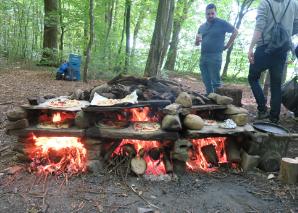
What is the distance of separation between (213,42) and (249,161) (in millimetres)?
2948

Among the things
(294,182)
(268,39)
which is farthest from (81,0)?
(294,182)

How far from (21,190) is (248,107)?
5462 millimetres

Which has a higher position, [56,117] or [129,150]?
[56,117]

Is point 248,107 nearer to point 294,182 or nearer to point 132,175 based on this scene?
point 294,182

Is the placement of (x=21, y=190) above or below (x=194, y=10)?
below

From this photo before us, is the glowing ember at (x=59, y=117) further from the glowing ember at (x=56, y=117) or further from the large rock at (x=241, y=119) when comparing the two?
the large rock at (x=241, y=119)

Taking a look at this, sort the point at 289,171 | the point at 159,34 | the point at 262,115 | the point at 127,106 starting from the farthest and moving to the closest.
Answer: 1. the point at 159,34
2. the point at 262,115
3. the point at 127,106
4. the point at 289,171

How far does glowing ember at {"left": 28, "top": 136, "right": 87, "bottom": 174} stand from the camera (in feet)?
10.9

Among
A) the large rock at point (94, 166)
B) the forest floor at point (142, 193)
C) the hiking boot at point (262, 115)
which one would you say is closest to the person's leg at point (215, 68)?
the hiking boot at point (262, 115)

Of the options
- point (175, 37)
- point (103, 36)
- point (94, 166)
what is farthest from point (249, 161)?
point (175, 37)

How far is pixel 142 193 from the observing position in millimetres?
2918

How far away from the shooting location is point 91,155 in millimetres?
3359

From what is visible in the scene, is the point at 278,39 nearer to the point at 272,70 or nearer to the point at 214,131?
the point at 272,70

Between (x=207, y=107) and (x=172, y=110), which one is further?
(x=207, y=107)
